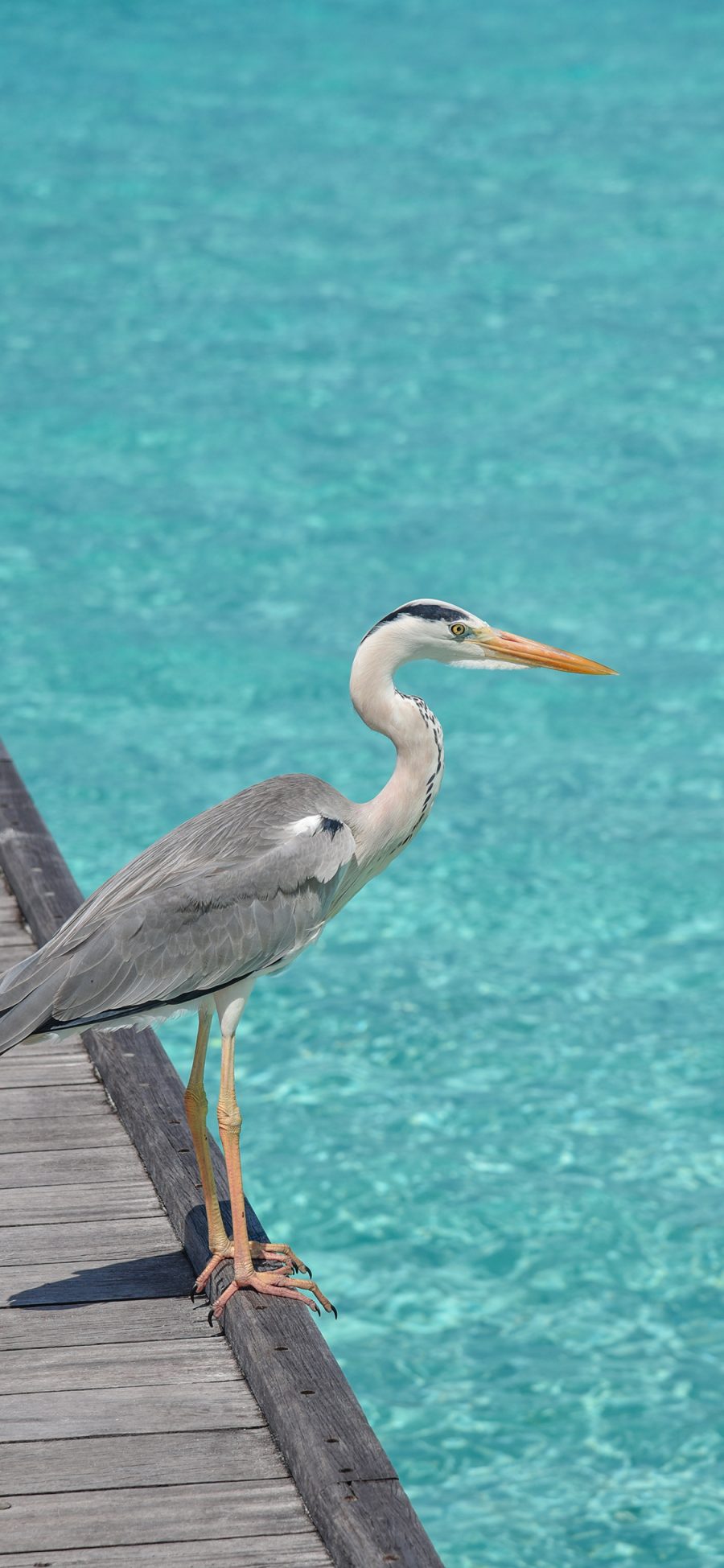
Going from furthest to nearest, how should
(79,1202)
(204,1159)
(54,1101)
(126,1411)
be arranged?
1. (54,1101)
2. (79,1202)
3. (204,1159)
4. (126,1411)

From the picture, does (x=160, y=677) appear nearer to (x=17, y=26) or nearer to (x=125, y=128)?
(x=125, y=128)

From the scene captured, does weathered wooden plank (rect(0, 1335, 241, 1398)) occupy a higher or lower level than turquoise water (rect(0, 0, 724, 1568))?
higher

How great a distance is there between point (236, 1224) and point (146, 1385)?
29 centimetres

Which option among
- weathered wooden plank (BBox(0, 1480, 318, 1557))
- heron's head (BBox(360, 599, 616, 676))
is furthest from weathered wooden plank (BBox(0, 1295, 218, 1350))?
heron's head (BBox(360, 599, 616, 676))

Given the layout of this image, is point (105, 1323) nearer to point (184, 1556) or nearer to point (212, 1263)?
point (212, 1263)

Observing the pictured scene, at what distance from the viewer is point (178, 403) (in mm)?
11961

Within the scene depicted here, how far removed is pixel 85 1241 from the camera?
3.19m

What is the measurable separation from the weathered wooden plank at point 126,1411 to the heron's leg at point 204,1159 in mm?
271

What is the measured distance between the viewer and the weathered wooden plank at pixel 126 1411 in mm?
2645

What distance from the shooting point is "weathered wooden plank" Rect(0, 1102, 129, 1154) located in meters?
3.52

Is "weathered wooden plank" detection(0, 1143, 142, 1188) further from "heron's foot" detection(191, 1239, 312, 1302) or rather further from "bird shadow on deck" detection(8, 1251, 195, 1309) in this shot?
"heron's foot" detection(191, 1239, 312, 1302)

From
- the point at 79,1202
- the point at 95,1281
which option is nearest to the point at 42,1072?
the point at 79,1202

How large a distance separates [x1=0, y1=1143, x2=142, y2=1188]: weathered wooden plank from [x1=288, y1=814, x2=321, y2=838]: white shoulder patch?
2.89 feet

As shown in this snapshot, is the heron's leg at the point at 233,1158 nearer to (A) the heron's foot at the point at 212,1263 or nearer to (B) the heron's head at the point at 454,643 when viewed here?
(A) the heron's foot at the point at 212,1263
